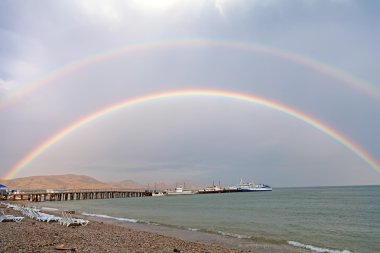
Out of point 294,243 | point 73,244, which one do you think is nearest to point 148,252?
point 73,244

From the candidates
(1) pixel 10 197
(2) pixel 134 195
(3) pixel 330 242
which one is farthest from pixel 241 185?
(3) pixel 330 242

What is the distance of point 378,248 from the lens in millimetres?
19047

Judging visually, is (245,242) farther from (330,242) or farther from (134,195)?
(134,195)

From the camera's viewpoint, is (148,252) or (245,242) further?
(245,242)

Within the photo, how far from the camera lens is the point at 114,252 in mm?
12672

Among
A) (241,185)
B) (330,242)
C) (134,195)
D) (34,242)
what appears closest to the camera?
(34,242)

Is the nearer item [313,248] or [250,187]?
[313,248]

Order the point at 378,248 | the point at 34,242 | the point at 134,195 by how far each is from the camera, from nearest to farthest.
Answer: the point at 34,242, the point at 378,248, the point at 134,195

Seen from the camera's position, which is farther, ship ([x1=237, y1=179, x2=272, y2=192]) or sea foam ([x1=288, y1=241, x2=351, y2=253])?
ship ([x1=237, y1=179, x2=272, y2=192])

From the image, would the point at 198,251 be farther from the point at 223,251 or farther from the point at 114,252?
the point at 114,252

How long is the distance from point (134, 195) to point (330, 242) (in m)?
127

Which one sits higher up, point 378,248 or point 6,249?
point 6,249

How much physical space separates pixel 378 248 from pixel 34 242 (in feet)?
56.8

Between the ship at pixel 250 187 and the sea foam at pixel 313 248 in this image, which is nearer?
the sea foam at pixel 313 248
